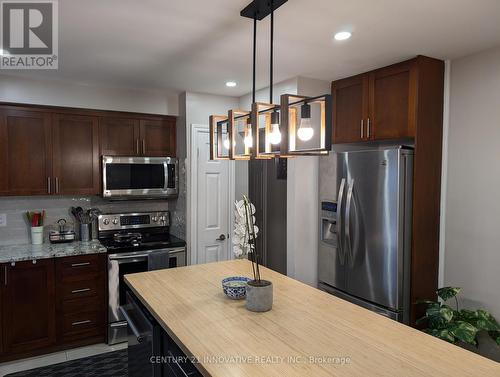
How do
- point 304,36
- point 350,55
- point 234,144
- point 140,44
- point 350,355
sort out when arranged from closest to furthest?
1. point 350,355
2. point 234,144
3. point 304,36
4. point 140,44
5. point 350,55

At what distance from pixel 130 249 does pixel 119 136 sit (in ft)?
3.83

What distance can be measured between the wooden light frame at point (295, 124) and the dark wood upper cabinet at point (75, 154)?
9.03ft

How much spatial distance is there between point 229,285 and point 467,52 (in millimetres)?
2323

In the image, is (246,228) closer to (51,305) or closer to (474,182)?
(474,182)

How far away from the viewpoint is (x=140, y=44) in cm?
249

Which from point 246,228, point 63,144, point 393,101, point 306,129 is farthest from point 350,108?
point 63,144

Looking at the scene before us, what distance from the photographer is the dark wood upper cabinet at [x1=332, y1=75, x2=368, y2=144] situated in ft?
10.3

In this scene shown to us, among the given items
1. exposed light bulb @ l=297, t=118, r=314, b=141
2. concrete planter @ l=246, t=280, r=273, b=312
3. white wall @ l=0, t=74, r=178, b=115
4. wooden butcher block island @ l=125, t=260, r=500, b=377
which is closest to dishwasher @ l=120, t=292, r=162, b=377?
wooden butcher block island @ l=125, t=260, r=500, b=377

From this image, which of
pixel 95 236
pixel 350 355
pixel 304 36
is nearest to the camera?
pixel 350 355

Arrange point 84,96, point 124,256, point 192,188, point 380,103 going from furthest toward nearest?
point 192,188, point 84,96, point 124,256, point 380,103

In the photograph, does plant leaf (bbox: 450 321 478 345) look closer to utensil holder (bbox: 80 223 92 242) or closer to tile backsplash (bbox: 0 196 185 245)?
tile backsplash (bbox: 0 196 185 245)

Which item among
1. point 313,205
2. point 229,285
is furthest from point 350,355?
point 313,205

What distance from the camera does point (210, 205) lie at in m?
4.09

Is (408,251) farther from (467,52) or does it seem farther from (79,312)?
(79,312)
